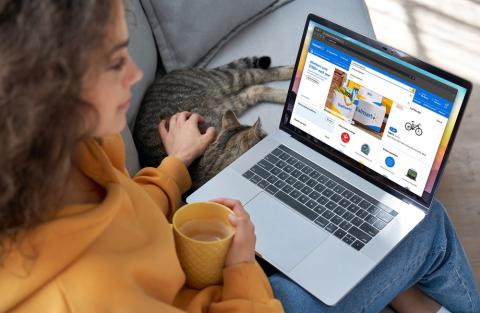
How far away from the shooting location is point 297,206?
4.31 feet

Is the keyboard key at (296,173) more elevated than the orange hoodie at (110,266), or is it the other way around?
the orange hoodie at (110,266)

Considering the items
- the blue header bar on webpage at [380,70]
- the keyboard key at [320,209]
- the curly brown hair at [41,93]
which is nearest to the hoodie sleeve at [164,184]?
the keyboard key at [320,209]

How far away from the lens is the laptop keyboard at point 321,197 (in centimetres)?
126

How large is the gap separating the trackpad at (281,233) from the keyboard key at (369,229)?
0.07m

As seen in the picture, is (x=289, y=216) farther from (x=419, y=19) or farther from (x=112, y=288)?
(x=419, y=19)

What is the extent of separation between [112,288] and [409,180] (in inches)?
26.4

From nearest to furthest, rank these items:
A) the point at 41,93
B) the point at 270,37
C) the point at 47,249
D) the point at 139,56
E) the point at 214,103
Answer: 1. the point at 41,93
2. the point at 47,249
3. the point at 139,56
4. the point at 214,103
5. the point at 270,37

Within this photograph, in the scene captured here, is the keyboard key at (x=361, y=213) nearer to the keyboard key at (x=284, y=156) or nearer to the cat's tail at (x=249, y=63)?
the keyboard key at (x=284, y=156)

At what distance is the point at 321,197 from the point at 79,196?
1.93 feet

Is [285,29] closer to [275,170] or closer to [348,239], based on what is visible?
[275,170]

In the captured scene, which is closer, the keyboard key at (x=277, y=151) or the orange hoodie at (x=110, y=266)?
the orange hoodie at (x=110, y=266)

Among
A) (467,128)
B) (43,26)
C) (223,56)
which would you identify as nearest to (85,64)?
(43,26)

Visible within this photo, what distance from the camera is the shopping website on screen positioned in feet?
4.00

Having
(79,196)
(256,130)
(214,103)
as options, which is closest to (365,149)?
(256,130)
